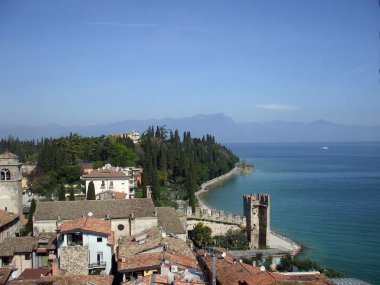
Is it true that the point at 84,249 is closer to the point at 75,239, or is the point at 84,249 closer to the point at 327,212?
the point at 75,239

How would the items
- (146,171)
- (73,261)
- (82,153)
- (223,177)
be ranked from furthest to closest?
(223,177), (82,153), (146,171), (73,261)

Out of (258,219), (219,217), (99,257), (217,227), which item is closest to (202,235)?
Result: (217,227)

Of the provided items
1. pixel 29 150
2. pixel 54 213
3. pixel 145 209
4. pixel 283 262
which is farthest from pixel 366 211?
pixel 29 150

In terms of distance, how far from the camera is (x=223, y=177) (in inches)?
2527

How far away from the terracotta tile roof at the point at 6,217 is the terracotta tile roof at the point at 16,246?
174 centimetres

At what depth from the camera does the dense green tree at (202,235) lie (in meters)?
24.3

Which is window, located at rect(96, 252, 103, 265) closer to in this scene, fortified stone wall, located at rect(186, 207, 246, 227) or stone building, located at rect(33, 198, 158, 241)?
stone building, located at rect(33, 198, 158, 241)

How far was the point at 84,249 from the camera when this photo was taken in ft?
48.3

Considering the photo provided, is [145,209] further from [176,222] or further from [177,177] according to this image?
[177,177]

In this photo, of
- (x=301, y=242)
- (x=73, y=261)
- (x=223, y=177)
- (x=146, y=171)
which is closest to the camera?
(x=73, y=261)

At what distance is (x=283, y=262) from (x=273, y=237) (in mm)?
8894

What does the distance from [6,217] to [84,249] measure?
741cm

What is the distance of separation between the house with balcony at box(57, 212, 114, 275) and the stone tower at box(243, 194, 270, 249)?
11662mm

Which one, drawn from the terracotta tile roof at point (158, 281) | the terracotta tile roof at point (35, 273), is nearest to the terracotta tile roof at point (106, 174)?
the terracotta tile roof at point (35, 273)
